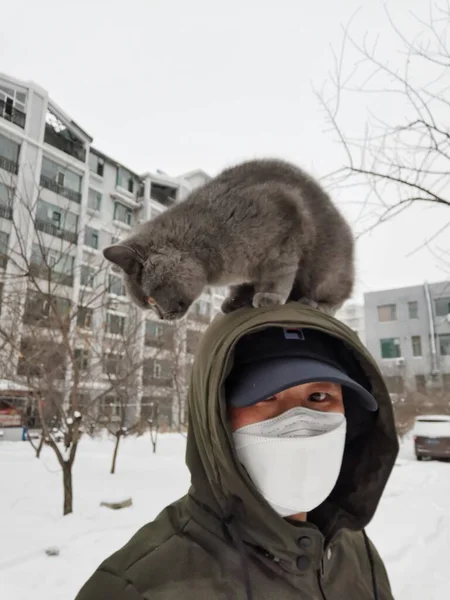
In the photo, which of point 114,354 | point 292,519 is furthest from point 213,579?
point 114,354

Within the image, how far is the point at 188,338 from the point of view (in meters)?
17.5

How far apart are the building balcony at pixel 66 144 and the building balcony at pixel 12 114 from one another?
193cm

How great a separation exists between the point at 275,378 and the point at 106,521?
6.78 m

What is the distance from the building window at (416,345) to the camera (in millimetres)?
26828

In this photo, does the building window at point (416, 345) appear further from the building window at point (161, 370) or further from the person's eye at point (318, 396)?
the person's eye at point (318, 396)

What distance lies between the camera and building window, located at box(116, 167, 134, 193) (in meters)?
35.2

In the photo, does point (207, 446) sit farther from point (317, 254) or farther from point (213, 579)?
point (317, 254)

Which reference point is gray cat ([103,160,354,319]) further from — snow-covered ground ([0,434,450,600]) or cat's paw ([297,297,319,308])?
snow-covered ground ([0,434,450,600])

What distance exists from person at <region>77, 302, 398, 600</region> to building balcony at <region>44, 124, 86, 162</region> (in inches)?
1214

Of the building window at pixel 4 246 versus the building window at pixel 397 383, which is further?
the building window at pixel 397 383

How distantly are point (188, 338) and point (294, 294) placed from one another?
1552 centimetres

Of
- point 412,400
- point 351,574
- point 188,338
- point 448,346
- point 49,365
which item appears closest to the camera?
point 351,574

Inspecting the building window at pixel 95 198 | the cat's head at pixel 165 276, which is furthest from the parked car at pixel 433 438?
the building window at pixel 95 198

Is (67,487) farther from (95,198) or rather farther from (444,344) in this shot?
(95,198)
